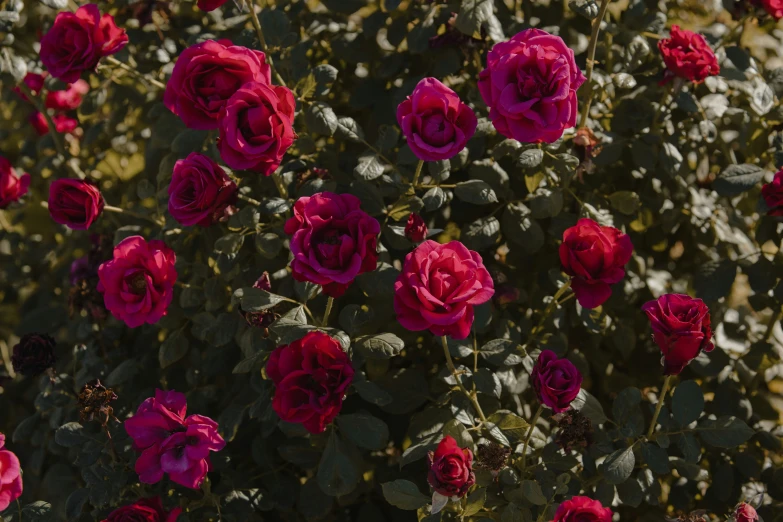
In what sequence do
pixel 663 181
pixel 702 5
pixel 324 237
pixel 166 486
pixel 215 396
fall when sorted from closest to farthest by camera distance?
pixel 324 237 → pixel 166 486 → pixel 215 396 → pixel 663 181 → pixel 702 5

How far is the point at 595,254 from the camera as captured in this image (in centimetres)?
156

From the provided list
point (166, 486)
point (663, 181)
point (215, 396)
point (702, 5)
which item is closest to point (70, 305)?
point (215, 396)

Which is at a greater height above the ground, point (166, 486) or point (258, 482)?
point (166, 486)

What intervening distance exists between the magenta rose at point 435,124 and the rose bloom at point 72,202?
0.84m

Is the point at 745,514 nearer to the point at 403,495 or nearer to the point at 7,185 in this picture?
→ the point at 403,495

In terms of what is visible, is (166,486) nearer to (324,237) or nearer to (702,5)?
(324,237)

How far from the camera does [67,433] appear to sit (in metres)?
1.78

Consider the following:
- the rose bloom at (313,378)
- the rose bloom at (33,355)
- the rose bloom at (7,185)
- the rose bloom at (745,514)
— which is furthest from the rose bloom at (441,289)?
the rose bloom at (7,185)

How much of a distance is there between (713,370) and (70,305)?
183 centimetres

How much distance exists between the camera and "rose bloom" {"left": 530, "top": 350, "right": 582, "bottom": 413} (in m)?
1.48

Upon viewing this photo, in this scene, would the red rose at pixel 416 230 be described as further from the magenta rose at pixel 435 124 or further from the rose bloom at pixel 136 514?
the rose bloom at pixel 136 514

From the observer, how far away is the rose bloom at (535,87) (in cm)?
Result: 150

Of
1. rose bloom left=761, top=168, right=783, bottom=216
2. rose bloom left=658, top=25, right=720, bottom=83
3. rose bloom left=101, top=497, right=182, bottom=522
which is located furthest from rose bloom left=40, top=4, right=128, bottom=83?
rose bloom left=761, top=168, right=783, bottom=216

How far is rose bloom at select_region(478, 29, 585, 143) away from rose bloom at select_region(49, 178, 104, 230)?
3.32ft
